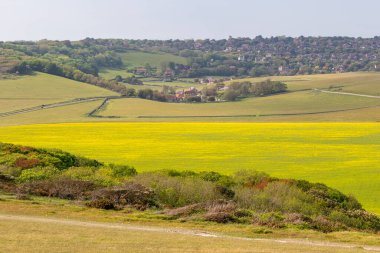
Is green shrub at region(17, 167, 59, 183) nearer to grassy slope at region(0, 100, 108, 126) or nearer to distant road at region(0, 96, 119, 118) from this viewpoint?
grassy slope at region(0, 100, 108, 126)

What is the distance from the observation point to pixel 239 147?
60594 mm

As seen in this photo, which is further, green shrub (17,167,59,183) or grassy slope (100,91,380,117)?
grassy slope (100,91,380,117)

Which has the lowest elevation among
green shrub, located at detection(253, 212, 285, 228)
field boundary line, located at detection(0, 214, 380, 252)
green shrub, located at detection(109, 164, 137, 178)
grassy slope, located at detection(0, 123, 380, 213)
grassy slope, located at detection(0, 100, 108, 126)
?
grassy slope, located at detection(0, 100, 108, 126)

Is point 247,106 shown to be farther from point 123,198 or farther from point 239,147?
point 123,198

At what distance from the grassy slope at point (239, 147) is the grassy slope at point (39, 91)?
32.6m

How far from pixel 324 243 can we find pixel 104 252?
7.87 metres

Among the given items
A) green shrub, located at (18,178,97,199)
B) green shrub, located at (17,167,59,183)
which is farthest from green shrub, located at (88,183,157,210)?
green shrub, located at (17,167,59,183)

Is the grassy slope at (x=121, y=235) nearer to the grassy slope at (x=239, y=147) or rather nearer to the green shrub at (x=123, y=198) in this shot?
the green shrub at (x=123, y=198)

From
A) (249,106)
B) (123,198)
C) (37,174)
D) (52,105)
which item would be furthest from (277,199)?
(249,106)

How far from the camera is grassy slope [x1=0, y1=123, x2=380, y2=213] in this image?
46688 mm

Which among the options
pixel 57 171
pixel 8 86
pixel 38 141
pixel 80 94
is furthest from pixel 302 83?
pixel 57 171

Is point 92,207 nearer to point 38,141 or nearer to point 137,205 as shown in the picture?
point 137,205

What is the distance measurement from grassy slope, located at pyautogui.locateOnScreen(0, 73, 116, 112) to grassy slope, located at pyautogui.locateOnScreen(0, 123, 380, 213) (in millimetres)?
32579

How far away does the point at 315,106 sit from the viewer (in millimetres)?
120375
